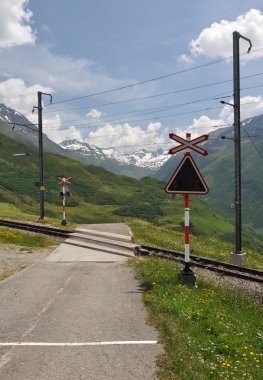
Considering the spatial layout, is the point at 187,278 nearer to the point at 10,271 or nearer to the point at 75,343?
the point at 75,343

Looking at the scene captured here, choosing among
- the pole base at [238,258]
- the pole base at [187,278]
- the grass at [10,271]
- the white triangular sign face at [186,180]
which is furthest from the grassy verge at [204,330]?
the pole base at [238,258]

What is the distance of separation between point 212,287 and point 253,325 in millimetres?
4013

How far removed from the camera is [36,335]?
9.48 metres

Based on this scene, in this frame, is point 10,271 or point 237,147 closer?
point 10,271

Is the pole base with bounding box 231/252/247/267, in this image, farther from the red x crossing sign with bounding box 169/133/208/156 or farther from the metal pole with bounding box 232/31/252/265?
the red x crossing sign with bounding box 169/133/208/156

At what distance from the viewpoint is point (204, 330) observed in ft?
30.9

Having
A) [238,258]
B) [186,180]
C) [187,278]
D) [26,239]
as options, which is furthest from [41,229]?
[186,180]

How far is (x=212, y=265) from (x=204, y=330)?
520 inches

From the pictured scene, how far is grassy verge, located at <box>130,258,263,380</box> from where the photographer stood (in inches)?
285

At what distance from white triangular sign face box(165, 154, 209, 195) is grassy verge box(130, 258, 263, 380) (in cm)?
354

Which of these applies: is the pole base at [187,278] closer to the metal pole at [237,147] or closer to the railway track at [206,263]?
the railway track at [206,263]

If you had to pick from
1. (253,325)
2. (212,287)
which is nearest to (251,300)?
(212,287)

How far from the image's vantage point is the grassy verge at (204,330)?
23.7 ft

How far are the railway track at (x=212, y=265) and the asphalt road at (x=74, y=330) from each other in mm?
6040
